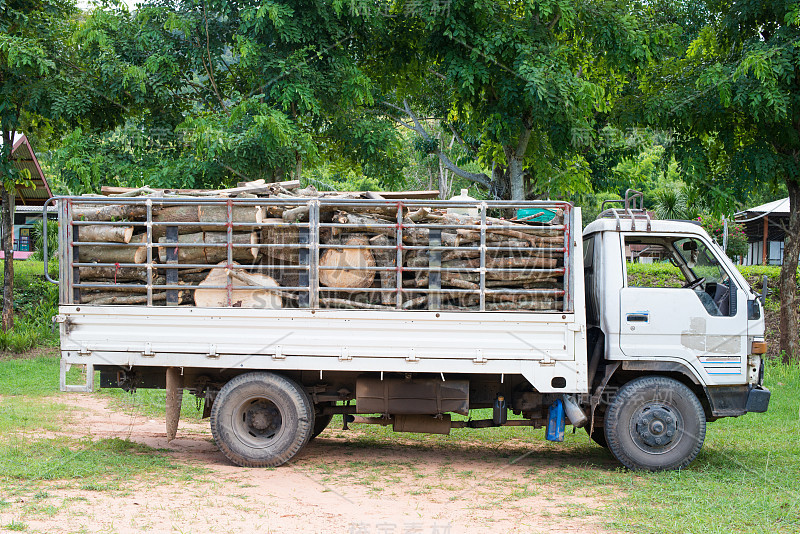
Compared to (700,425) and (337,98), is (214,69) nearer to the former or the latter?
(337,98)

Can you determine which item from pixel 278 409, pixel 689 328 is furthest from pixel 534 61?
pixel 278 409

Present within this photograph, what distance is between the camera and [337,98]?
12.2 metres

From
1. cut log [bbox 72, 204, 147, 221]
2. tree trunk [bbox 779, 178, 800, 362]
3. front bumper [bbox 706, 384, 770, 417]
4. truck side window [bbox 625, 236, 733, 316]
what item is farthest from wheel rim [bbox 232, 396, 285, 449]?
tree trunk [bbox 779, 178, 800, 362]

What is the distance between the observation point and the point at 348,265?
23.5 ft

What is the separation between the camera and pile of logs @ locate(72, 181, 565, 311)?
7.07 metres

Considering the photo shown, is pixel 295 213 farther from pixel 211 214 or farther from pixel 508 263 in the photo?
pixel 508 263

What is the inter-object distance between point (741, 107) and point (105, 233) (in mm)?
9125

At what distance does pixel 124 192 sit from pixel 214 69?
5129mm

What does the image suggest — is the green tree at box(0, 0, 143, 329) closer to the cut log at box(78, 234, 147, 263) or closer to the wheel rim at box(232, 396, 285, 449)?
the cut log at box(78, 234, 147, 263)

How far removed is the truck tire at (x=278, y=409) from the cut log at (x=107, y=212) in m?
1.87

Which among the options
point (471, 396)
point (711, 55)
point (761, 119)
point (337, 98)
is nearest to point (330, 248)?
point (471, 396)

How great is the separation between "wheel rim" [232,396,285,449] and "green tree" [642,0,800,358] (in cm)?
776

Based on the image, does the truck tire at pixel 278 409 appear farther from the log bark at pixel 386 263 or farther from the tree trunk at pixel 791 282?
the tree trunk at pixel 791 282

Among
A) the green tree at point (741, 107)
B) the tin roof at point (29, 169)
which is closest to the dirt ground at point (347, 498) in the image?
the green tree at point (741, 107)
